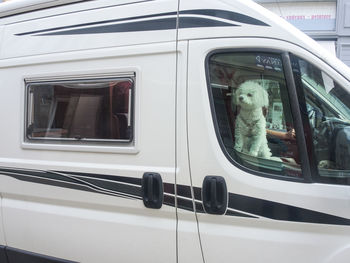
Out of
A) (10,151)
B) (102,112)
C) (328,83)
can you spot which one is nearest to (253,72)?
(328,83)

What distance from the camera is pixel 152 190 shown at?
223 centimetres

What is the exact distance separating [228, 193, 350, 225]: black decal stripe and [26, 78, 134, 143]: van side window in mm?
778

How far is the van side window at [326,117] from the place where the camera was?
1980 millimetres

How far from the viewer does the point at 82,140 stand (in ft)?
8.21

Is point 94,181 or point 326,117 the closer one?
point 326,117

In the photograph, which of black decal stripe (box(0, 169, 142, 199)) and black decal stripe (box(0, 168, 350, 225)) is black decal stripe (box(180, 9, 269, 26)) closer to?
black decal stripe (box(0, 168, 350, 225))

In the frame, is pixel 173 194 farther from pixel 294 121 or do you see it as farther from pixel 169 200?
pixel 294 121

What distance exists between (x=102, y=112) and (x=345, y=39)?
7594 mm

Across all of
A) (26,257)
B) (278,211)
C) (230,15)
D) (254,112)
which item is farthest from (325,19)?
(26,257)

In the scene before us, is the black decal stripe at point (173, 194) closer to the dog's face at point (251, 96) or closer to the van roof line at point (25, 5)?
the dog's face at point (251, 96)

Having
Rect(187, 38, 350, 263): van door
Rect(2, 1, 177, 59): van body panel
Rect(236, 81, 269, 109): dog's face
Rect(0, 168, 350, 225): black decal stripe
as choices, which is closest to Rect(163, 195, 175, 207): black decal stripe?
Rect(0, 168, 350, 225): black decal stripe

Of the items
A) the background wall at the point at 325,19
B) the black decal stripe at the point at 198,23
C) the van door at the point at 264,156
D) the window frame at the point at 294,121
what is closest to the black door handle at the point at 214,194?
the van door at the point at 264,156

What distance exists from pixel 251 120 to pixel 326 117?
0.41 meters

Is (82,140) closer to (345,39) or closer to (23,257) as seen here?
(23,257)
